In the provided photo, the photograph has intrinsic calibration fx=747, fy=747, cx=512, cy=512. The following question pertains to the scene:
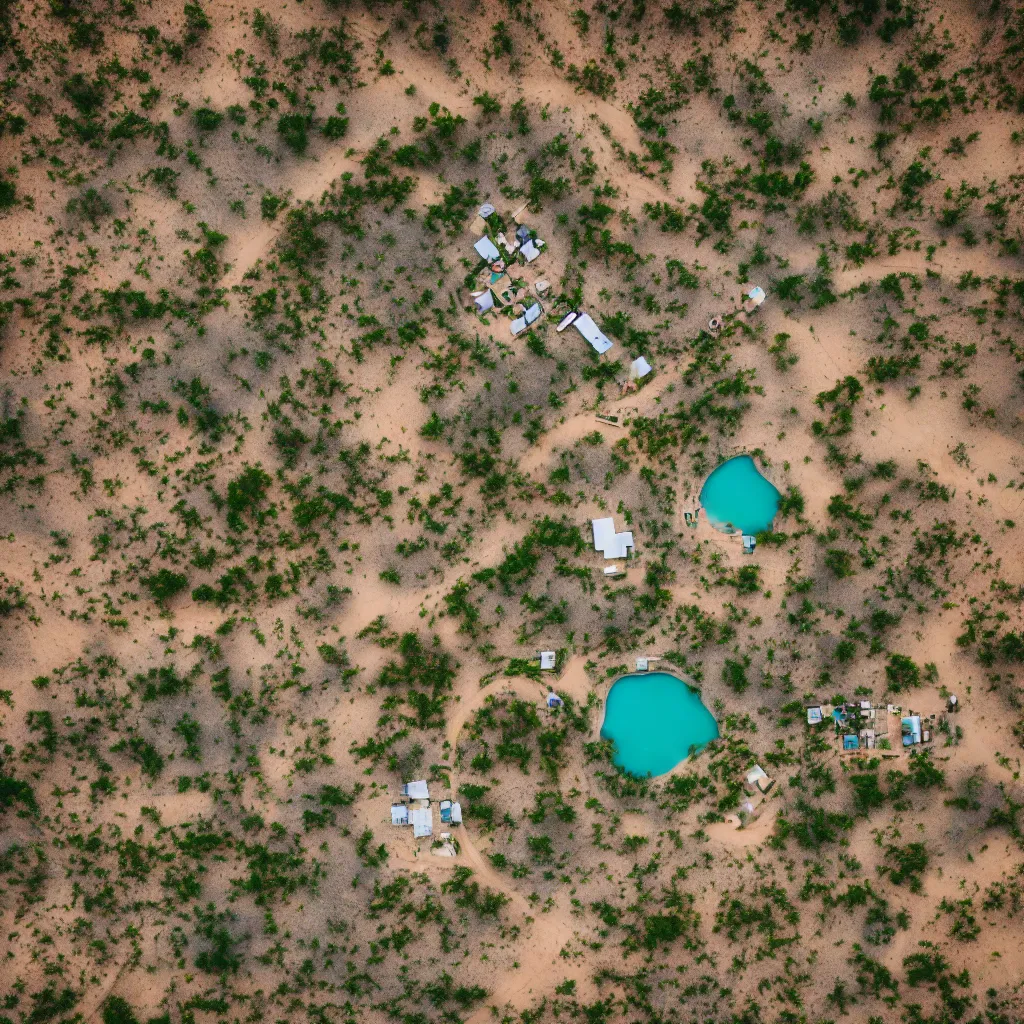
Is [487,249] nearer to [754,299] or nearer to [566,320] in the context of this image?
[566,320]

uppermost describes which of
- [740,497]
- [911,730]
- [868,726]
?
[740,497]

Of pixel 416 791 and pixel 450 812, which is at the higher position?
pixel 416 791

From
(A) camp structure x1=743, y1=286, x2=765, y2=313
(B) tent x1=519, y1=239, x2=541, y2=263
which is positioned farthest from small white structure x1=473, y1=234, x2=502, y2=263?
(A) camp structure x1=743, y1=286, x2=765, y2=313

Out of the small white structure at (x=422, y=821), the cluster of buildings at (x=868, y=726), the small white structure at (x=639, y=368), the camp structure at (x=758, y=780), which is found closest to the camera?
the small white structure at (x=422, y=821)

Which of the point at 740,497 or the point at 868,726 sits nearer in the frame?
the point at 868,726

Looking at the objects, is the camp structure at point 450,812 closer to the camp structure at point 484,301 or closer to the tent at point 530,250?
the camp structure at point 484,301

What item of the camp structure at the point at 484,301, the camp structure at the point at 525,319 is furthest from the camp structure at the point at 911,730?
the camp structure at the point at 484,301

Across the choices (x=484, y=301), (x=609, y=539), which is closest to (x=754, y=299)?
(x=484, y=301)
